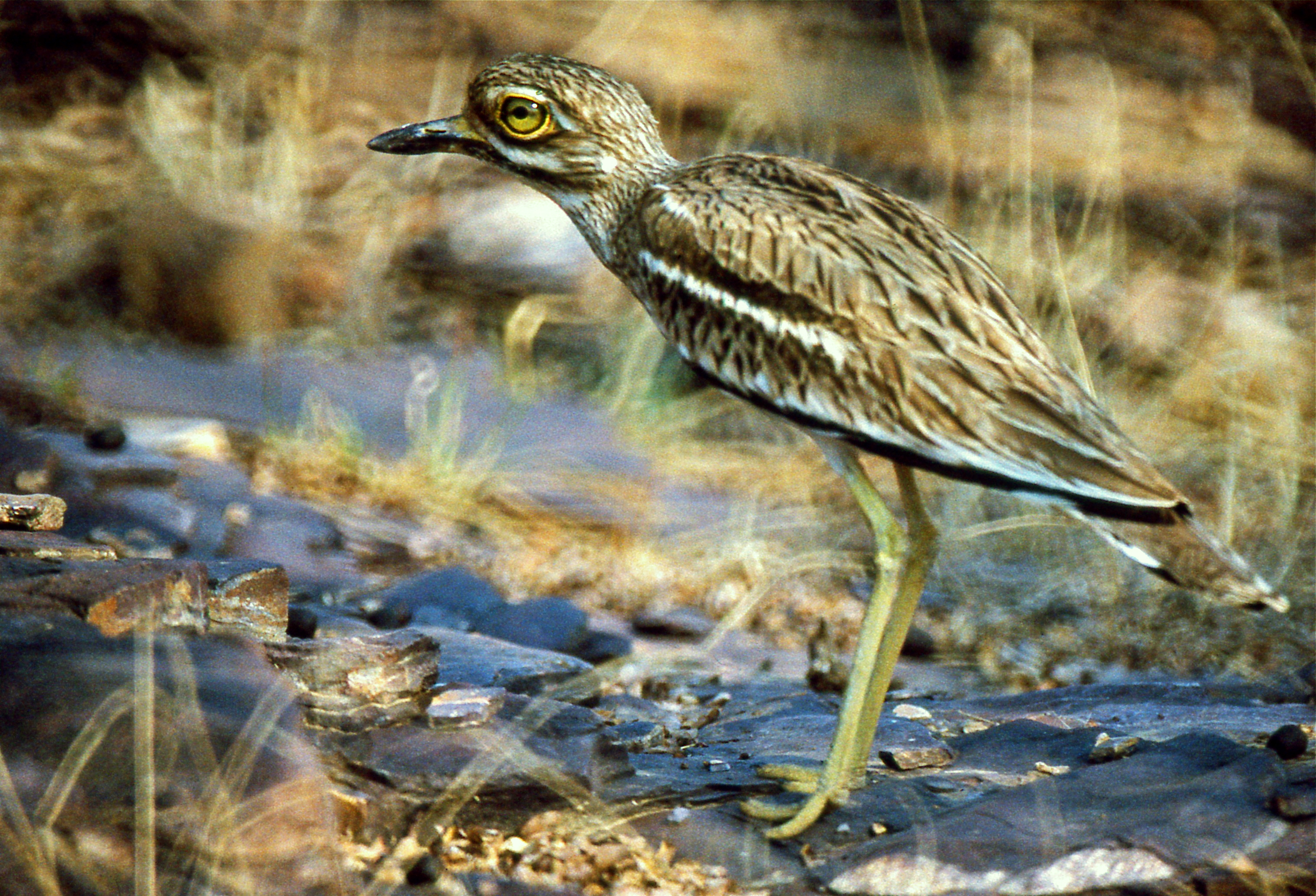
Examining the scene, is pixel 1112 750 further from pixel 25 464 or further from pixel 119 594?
pixel 25 464

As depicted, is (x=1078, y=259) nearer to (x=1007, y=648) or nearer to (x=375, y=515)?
(x=1007, y=648)

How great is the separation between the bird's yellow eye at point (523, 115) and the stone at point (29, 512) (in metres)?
1.59

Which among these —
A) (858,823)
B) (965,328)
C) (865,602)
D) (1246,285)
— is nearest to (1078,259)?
(1246,285)

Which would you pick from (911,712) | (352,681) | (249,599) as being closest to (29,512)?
(249,599)

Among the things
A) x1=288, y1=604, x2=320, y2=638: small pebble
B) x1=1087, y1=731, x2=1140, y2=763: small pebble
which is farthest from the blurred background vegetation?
x1=1087, y1=731, x2=1140, y2=763: small pebble

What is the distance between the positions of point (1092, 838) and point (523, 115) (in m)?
2.40

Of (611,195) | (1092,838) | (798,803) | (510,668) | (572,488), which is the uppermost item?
(611,195)

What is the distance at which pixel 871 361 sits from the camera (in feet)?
10.4

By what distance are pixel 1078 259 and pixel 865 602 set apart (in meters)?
2.82

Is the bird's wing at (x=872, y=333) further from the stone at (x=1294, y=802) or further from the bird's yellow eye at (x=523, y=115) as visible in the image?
the stone at (x=1294, y=802)

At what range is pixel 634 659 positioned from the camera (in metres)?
4.93

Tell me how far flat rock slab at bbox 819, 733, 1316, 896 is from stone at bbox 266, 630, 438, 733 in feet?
3.52

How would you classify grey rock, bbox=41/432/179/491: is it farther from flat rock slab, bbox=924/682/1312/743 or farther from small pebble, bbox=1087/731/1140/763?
small pebble, bbox=1087/731/1140/763

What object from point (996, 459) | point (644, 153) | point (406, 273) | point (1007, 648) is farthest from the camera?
Result: point (406, 273)
